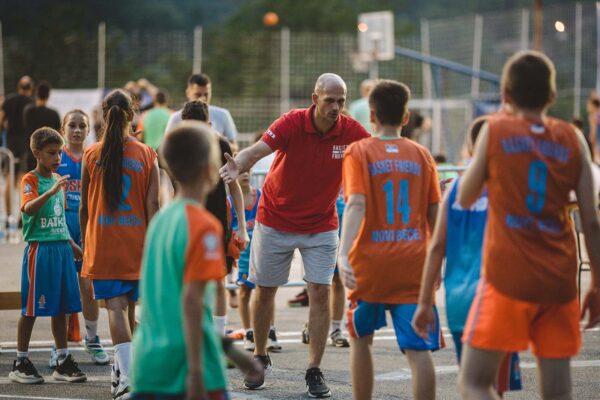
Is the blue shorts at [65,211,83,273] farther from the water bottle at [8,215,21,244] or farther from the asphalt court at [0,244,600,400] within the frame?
the water bottle at [8,215,21,244]

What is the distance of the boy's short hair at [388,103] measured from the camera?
601 centimetres

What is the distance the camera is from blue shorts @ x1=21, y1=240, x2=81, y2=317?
778 centimetres

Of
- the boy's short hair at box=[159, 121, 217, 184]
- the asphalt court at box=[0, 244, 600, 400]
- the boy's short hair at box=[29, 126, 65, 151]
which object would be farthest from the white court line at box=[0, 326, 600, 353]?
the boy's short hair at box=[159, 121, 217, 184]

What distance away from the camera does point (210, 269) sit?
415cm

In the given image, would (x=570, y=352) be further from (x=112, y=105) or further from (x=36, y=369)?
(x=36, y=369)

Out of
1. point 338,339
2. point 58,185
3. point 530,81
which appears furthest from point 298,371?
point 530,81

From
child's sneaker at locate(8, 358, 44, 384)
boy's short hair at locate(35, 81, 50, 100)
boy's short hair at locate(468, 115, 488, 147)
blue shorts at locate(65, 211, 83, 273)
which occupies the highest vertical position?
boy's short hair at locate(35, 81, 50, 100)

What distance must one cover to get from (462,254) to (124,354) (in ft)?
7.99

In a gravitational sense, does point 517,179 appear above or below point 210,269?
above

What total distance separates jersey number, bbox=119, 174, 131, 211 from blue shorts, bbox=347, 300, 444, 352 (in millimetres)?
1638

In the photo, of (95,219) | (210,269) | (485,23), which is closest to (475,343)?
(210,269)

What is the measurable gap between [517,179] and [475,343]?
2.28 ft

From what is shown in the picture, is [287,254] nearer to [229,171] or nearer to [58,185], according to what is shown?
[229,171]

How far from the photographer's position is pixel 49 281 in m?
7.84
